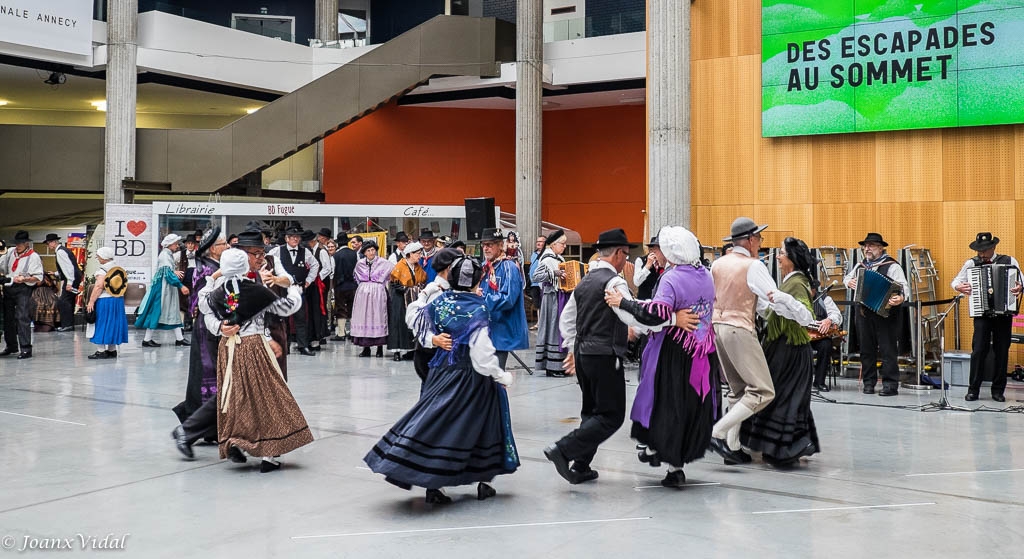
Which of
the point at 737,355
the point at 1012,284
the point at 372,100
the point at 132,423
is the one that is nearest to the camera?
the point at 737,355

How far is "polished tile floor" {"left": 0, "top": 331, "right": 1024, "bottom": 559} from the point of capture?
428 cm

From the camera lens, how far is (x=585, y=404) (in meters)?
5.66

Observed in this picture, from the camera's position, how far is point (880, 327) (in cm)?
948

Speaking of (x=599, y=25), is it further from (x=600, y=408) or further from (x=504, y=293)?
(x=600, y=408)

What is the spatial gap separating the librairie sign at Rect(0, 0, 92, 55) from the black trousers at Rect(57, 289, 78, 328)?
560 centimetres

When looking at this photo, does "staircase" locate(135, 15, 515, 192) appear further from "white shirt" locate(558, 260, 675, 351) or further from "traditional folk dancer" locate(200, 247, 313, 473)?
"white shirt" locate(558, 260, 675, 351)

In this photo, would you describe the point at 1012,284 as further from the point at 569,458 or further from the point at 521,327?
the point at 569,458

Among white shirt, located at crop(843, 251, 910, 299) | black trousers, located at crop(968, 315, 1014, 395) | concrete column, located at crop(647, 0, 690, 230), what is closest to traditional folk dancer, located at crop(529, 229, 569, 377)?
concrete column, located at crop(647, 0, 690, 230)

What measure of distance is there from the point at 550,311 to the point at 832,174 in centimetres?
374

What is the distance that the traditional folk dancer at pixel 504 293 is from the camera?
7387 mm

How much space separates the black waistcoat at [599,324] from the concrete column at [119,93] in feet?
57.1

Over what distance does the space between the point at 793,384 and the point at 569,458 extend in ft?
5.48

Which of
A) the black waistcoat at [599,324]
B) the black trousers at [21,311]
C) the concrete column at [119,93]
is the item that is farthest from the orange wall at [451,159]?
the black waistcoat at [599,324]

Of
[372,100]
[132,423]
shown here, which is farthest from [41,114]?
[132,423]
